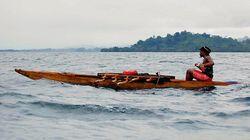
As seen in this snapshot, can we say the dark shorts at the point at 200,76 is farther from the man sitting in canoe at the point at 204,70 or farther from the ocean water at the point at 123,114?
the ocean water at the point at 123,114

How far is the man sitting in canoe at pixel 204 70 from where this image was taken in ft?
64.2

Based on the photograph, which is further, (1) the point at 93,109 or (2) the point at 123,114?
(1) the point at 93,109

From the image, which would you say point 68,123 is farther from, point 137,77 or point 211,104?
point 137,77

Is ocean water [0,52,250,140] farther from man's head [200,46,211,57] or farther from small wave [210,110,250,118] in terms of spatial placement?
man's head [200,46,211,57]

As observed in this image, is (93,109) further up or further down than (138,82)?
further down

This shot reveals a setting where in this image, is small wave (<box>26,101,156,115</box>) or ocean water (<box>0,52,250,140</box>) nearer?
ocean water (<box>0,52,250,140</box>)

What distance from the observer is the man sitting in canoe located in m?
19.6

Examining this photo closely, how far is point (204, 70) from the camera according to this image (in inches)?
785

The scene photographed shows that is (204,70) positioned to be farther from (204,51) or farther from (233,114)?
(233,114)

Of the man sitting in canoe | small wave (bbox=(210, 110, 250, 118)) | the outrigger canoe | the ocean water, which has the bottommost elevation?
small wave (bbox=(210, 110, 250, 118))

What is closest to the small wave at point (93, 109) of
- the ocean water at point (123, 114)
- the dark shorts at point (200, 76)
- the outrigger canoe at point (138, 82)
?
the ocean water at point (123, 114)

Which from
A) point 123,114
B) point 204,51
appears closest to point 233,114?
point 123,114

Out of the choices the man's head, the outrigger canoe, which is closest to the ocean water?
the outrigger canoe

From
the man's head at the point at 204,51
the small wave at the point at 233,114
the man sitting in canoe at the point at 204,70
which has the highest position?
the man's head at the point at 204,51
